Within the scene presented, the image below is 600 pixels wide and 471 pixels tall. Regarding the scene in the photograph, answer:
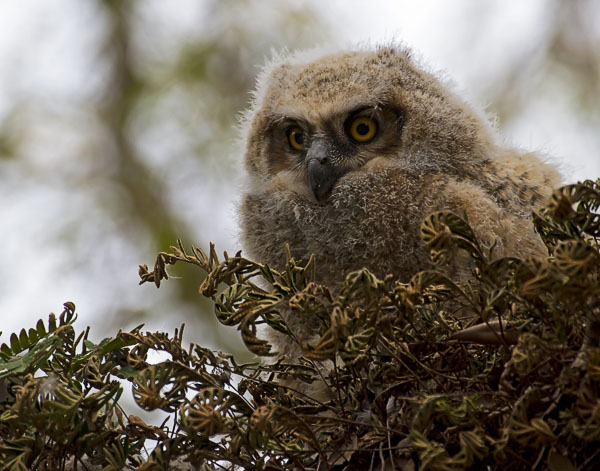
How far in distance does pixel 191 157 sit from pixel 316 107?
11.3 ft

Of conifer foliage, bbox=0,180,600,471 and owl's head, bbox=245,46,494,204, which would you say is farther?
owl's head, bbox=245,46,494,204

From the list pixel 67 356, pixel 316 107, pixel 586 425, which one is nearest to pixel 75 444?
pixel 67 356

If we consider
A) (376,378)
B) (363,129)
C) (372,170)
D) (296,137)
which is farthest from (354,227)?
(376,378)

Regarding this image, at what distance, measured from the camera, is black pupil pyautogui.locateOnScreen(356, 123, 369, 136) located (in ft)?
9.68

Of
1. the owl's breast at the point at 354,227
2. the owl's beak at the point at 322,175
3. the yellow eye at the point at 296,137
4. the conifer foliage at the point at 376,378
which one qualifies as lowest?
the conifer foliage at the point at 376,378

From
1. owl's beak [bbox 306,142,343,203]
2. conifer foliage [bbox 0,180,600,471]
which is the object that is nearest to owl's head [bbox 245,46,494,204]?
owl's beak [bbox 306,142,343,203]

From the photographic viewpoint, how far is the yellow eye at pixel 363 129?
9.65ft

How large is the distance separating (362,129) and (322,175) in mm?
281

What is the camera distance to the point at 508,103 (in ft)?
20.3

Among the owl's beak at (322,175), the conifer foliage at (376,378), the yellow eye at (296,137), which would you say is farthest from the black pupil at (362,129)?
the conifer foliage at (376,378)

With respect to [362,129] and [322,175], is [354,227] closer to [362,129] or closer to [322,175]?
[322,175]

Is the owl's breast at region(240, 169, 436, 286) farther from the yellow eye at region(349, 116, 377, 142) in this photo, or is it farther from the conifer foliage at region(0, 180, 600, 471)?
the conifer foliage at region(0, 180, 600, 471)

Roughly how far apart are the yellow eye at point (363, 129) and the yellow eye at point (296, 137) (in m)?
0.25

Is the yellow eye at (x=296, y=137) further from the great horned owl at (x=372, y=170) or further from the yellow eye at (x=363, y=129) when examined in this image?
the yellow eye at (x=363, y=129)
